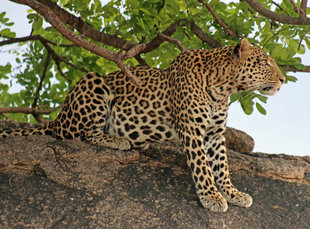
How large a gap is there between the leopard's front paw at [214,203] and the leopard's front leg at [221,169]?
0.42 m

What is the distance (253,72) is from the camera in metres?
7.09

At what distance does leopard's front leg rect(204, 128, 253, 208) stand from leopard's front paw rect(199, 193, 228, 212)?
16.5 inches

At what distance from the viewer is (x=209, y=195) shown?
6.97 meters

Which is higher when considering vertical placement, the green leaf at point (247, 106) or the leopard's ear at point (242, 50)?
the leopard's ear at point (242, 50)

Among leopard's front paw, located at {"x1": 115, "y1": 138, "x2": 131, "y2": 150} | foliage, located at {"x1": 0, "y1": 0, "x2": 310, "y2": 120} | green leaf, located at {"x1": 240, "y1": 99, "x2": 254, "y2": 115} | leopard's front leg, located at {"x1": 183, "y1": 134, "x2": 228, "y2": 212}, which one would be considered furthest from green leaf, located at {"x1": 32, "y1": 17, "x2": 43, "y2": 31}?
green leaf, located at {"x1": 240, "y1": 99, "x2": 254, "y2": 115}

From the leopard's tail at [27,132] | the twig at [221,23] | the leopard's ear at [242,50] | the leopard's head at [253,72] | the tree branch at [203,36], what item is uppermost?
the twig at [221,23]

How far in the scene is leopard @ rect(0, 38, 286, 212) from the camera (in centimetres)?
709

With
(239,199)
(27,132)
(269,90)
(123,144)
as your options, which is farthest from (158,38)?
(239,199)

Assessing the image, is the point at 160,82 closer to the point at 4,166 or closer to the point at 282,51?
the point at 282,51

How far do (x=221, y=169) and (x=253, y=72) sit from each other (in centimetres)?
164

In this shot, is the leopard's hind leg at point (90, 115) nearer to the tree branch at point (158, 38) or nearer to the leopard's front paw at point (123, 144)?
the leopard's front paw at point (123, 144)

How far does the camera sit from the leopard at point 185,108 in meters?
7.09

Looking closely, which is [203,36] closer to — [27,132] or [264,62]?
[264,62]

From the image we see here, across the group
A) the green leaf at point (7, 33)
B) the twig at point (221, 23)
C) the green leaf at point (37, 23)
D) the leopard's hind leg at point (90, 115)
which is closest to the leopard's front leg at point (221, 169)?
the leopard's hind leg at point (90, 115)
